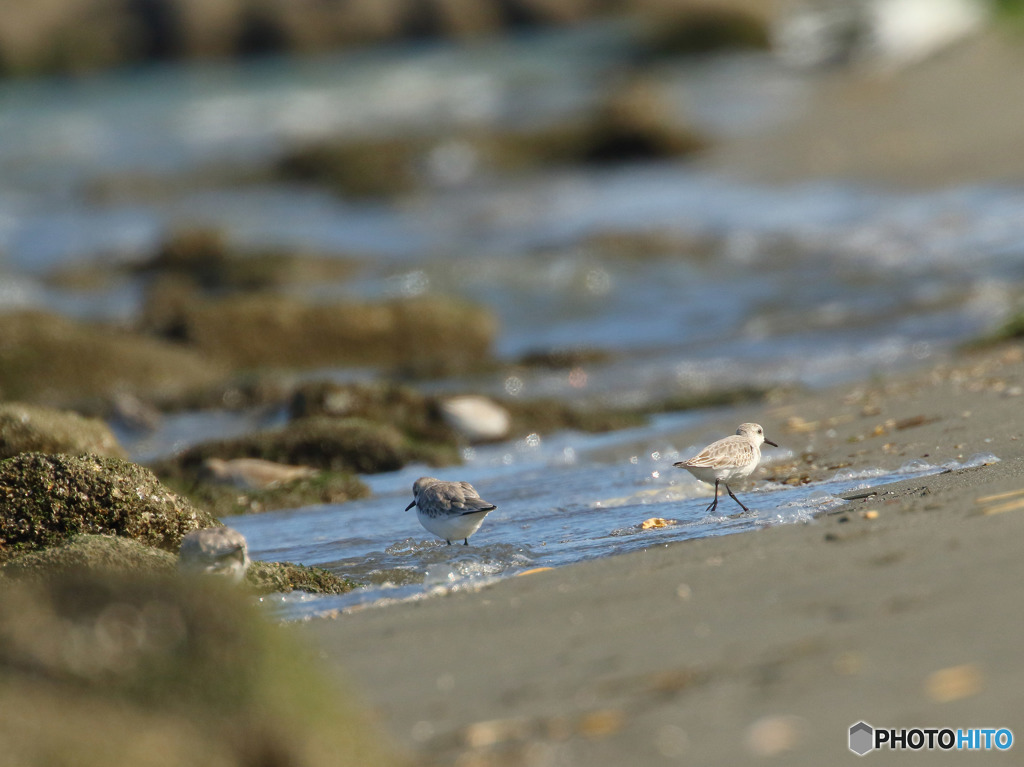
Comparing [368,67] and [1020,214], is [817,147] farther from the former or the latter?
[368,67]

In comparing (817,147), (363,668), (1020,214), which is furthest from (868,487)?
(817,147)

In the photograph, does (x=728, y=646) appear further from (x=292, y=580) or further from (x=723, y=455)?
(x=723, y=455)

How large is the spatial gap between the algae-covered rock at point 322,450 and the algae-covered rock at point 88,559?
3133mm

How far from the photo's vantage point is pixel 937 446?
5.93 m

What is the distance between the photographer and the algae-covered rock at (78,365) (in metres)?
11.3

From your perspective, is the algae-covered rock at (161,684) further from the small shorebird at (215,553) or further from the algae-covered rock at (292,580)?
the algae-covered rock at (292,580)

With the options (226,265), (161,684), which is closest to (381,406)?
(161,684)

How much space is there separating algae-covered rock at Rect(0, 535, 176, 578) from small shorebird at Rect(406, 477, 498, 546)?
1.09 meters

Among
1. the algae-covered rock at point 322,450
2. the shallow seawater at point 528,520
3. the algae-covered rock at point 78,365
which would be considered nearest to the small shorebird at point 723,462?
the shallow seawater at point 528,520

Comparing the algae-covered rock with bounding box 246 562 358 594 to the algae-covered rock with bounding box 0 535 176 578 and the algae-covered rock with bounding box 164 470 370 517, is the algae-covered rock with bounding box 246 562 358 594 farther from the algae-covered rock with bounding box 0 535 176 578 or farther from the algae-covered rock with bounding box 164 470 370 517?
the algae-covered rock with bounding box 164 470 370 517

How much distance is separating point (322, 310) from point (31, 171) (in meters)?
20.4

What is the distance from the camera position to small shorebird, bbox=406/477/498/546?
5188 millimetres
